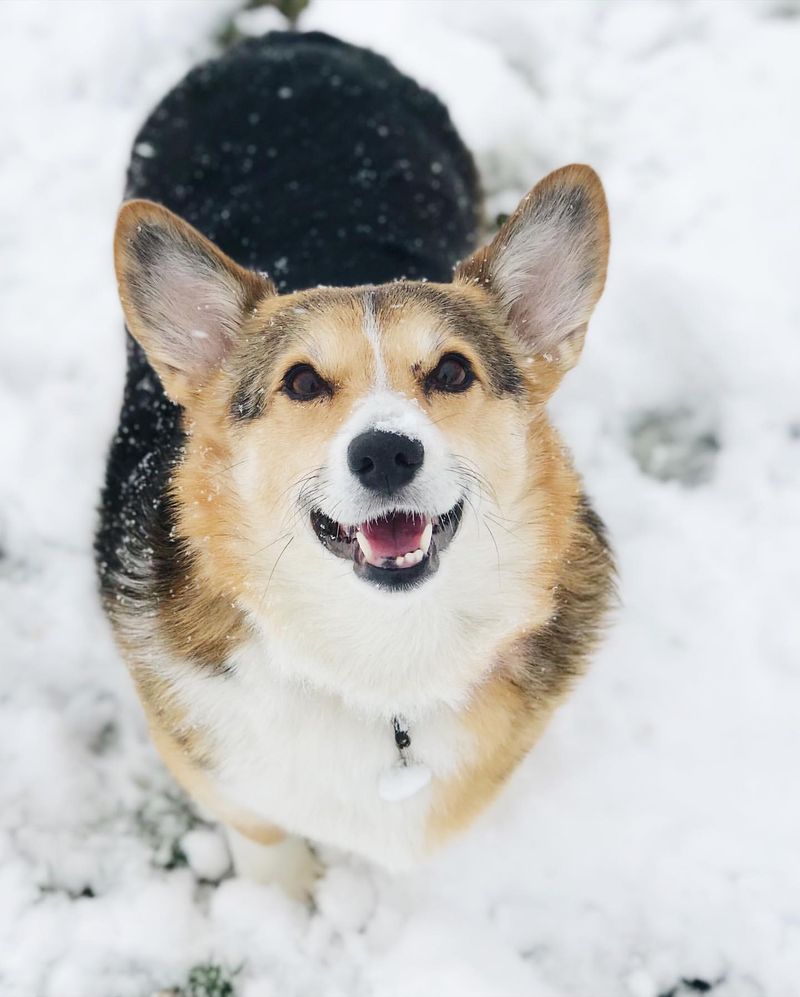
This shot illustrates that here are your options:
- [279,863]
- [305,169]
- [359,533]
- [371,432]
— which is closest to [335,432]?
[371,432]

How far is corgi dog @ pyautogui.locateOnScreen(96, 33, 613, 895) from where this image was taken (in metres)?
2.43

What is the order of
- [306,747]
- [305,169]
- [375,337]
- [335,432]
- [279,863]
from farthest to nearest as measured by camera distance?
[305,169] < [279,863] < [306,747] < [375,337] < [335,432]

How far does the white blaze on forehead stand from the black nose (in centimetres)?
23

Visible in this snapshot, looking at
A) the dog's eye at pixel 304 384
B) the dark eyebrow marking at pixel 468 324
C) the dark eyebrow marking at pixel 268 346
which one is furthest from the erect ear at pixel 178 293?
the dark eyebrow marking at pixel 468 324

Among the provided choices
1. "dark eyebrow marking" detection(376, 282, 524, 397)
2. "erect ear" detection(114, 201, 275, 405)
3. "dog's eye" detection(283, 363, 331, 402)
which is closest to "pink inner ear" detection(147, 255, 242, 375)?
"erect ear" detection(114, 201, 275, 405)

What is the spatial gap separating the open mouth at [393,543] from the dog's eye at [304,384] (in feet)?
1.19

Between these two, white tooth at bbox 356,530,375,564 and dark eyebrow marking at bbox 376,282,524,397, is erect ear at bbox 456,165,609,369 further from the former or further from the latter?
white tooth at bbox 356,530,375,564

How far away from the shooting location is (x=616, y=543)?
408cm

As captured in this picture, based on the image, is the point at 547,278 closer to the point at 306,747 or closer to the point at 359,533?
the point at 359,533

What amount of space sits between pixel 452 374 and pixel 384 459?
1.63ft

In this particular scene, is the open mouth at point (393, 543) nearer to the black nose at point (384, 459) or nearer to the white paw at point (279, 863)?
the black nose at point (384, 459)

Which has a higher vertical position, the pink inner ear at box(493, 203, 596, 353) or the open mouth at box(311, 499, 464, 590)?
the pink inner ear at box(493, 203, 596, 353)

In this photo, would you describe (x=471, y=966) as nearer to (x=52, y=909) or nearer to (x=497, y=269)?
(x=52, y=909)

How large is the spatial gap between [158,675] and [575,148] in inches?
151
